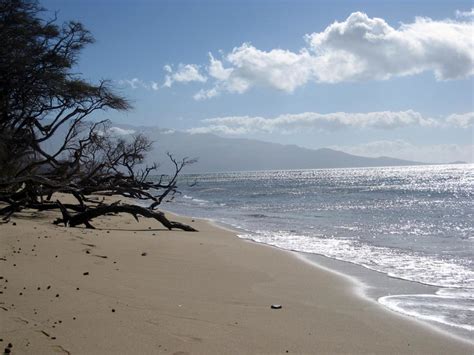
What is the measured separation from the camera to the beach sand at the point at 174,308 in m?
4.14

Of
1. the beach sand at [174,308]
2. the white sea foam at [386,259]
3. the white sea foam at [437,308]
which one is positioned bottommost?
the white sea foam at [386,259]

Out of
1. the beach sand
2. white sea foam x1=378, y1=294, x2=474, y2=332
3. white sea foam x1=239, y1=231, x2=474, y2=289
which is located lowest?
white sea foam x1=239, y1=231, x2=474, y2=289

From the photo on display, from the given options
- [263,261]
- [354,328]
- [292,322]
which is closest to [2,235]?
[263,261]

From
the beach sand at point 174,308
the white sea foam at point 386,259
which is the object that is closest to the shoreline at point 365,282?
the beach sand at point 174,308

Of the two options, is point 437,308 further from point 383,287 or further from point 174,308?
point 174,308

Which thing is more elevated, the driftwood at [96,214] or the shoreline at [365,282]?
the driftwood at [96,214]

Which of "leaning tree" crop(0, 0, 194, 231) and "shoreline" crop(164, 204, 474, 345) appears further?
"leaning tree" crop(0, 0, 194, 231)

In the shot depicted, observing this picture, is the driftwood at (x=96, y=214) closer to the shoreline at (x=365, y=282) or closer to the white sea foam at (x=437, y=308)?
the shoreline at (x=365, y=282)

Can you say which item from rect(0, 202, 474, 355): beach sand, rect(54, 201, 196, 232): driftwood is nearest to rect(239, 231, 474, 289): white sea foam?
rect(0, 202, 474, 355): beach sand

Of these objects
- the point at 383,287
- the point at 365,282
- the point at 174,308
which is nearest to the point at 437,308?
the point at 383,287

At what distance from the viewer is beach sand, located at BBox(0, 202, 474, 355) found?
13.6 ft

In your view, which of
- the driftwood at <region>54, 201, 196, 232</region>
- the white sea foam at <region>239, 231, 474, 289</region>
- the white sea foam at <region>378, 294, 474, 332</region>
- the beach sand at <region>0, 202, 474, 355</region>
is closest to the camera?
the beach sand at <region>0, 202, 474, 355</region>

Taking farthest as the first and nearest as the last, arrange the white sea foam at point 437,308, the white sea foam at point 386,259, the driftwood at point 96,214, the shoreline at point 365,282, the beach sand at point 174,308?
the driftwood at point 96,214 < the white sea foam at point 386,259 < the white sea foam at point 437,308 < the shoreline at point 365,282 < the beach sand at point 174,308

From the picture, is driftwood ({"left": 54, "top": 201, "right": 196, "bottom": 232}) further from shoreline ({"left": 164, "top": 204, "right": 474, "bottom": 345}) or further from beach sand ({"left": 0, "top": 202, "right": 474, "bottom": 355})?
shoreline ({"left": 164, "top": 204, "right": 474, "bottom": 345})
